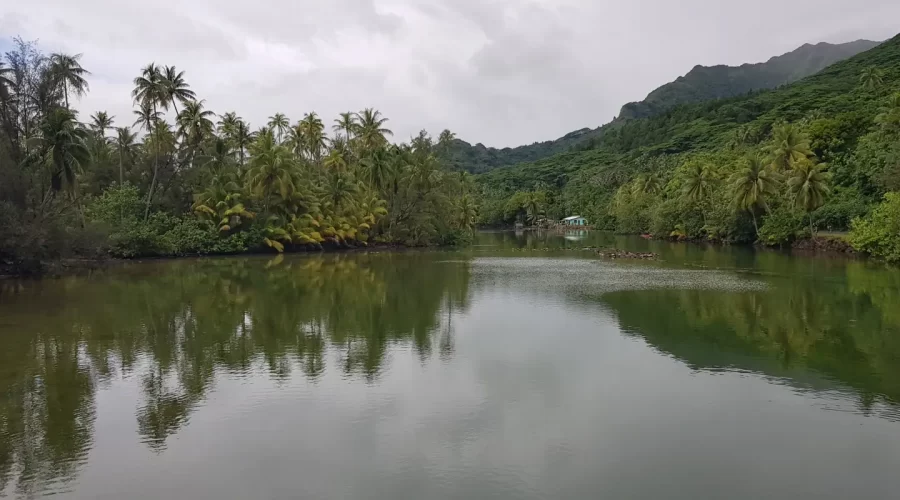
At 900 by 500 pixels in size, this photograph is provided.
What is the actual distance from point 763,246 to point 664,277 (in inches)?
1242

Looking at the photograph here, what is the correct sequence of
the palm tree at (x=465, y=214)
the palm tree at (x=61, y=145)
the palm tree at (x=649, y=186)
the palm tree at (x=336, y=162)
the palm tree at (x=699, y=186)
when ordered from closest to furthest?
the palm tree at (x=61, y=145)
the palm tree at (x=336, y=162)
the palm tree at (x=699, y=186)
the palm tree at (x=465, y=214)
the palm tree at (x=649, y=186)

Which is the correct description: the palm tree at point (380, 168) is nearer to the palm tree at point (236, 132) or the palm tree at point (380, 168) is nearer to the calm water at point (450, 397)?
the palm tree at point (236, 132)

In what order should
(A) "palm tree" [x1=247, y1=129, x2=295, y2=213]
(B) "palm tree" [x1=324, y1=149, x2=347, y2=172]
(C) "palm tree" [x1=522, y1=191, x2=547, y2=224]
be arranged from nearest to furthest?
1. (A) "palm tree" [x1=247, y1=129, x2=295, y2=213]
2. (B) "palm tree" [x1=324, y1=149, x2=347, y2=172]
3. (C) "palm tree" [x1=522, y1=191, x2=547, y2=224]

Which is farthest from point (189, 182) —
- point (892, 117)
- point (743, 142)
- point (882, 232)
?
point (743, 142)

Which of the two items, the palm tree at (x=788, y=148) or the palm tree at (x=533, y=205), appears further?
the palm tree at (x=533, y=205)

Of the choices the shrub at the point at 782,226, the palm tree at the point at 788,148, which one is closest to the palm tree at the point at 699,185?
the palm tree at the point at 788,148

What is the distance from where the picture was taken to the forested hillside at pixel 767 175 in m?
50.7

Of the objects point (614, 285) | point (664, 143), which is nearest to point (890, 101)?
point (614, 285)

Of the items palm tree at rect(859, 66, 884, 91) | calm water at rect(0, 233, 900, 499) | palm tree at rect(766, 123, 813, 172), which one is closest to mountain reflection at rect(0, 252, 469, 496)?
calm water at rect(0, 233, 900, 499)

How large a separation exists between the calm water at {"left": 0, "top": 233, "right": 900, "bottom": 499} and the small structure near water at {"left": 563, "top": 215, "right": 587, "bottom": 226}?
9633 cm

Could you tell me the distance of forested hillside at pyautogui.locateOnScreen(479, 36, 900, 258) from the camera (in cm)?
5072

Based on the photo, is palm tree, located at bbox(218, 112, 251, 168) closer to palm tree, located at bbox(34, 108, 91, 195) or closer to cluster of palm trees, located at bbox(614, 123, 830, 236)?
palm tree, located at bbox(34, 108, 91, 195)

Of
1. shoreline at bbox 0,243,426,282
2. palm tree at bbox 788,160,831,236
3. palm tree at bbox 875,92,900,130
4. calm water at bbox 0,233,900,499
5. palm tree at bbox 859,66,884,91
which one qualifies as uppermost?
palm tree at bbox 859,66,884,91

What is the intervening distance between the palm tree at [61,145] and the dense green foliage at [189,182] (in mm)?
61
